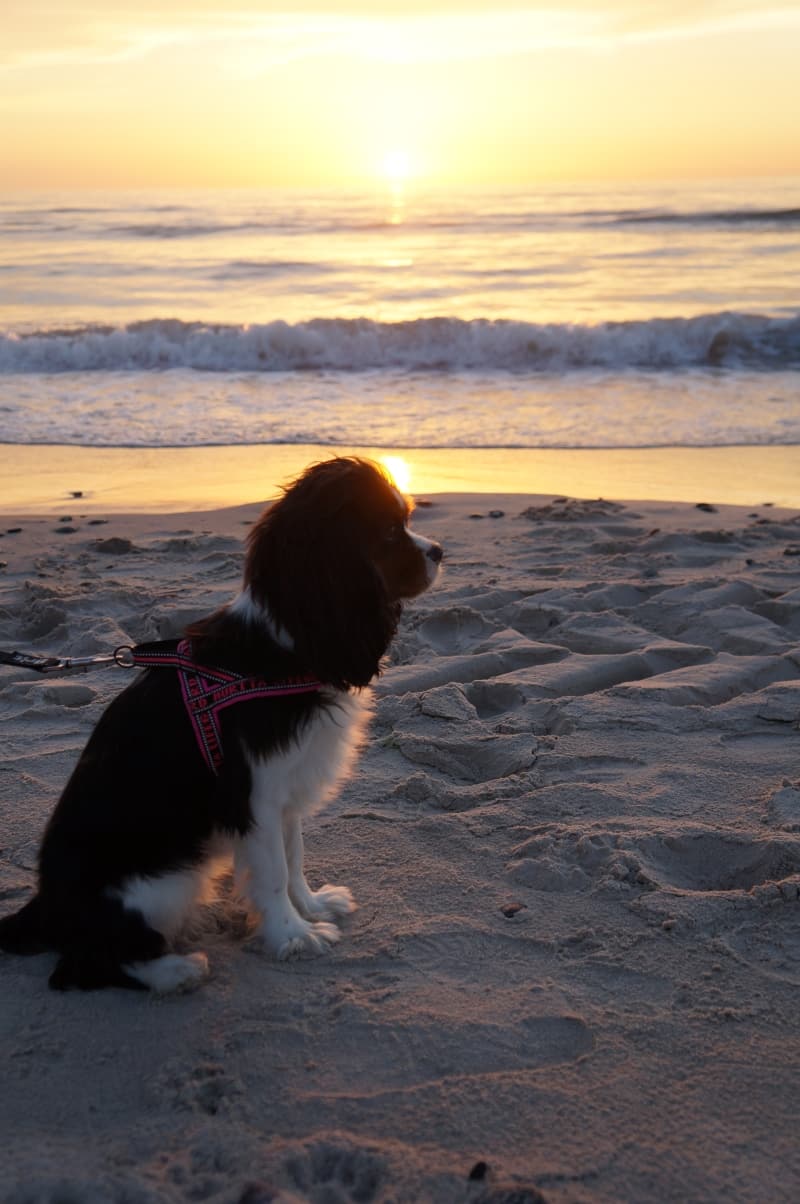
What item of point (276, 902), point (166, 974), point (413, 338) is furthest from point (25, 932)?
point (413, 338)

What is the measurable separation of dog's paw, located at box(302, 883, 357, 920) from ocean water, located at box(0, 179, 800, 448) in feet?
22.8

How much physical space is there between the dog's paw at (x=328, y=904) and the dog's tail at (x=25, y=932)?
2.28 feet

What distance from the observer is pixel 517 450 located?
31.6ft

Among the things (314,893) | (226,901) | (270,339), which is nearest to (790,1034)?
(314,893)

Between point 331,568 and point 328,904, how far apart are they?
101cm

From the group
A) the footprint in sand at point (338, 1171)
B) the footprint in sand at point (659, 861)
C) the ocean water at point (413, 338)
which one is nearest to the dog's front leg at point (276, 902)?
the footprint in sand at point (659, 861)

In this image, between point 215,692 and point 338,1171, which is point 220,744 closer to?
point 215,692

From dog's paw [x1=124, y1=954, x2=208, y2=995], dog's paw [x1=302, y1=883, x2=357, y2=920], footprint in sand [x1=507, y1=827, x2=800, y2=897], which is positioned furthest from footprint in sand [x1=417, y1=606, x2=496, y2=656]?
dog's paw [x1=124, y1=954, x2=208, y2=995]

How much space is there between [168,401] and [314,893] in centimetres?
942

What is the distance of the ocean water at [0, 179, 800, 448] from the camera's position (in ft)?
34.7

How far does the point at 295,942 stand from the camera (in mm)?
2930

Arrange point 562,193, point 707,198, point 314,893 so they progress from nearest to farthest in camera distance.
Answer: point 314,893 → point 707,198 → point 562,193

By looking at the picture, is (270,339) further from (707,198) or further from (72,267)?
(707,198)

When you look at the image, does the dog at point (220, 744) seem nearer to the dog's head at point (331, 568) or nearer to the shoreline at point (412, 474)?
the dog's head at point (331, 568)
